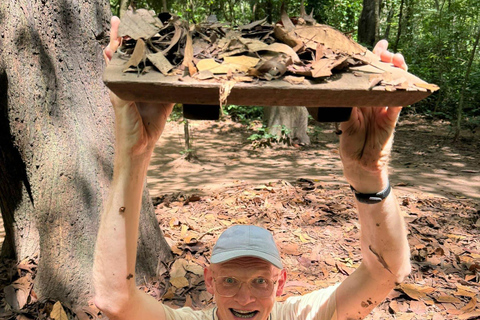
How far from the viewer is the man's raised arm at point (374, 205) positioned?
1535 mm

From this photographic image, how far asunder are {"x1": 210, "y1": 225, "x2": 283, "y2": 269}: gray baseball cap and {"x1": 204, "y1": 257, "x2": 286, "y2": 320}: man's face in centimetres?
5

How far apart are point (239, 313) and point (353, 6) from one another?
18.2m

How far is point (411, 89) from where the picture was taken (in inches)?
49.6

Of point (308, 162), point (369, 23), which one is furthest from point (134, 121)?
point (369, 23)

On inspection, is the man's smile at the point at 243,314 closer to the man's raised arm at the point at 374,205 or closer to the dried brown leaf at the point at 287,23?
the man's raised arm at the point at 374,205

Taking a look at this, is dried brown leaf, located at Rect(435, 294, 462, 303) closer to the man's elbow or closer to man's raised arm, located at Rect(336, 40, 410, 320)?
man's raised arm, located at Rect(336, 40, 410, 320)

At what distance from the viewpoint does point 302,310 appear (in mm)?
1873

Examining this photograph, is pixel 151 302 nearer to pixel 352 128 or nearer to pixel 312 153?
pixel 352 128

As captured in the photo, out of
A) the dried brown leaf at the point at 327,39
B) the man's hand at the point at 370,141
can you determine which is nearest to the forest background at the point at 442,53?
the dried brown leaf at the point at 327,39

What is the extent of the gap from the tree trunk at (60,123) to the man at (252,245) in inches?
74.9

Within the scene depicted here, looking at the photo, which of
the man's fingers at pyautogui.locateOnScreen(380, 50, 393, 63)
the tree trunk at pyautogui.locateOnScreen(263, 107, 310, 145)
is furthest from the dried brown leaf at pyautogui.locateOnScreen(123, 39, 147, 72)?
the tree trunk at pyautogui.locateOnScreen(263, 107, 310, 145)

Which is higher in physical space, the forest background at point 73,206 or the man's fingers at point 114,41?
the man's fingers at point 114,41

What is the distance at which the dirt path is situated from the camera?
6.99 metres

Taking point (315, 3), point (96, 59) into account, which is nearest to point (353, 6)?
point (315, 3)
